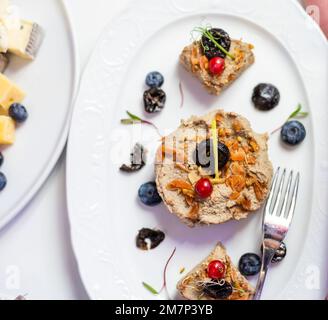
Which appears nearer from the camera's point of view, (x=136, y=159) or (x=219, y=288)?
(x=219, y=288)

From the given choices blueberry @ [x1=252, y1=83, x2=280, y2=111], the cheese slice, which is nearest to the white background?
the cheese slice

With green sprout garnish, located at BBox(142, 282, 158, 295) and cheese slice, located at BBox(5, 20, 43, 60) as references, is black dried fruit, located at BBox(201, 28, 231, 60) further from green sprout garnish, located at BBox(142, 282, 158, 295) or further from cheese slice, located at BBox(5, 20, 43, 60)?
green sprout garnish, located at BBox(142, 282, 158, 295)

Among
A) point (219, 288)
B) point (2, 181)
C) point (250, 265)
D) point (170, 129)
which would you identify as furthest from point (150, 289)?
point (2, 181)

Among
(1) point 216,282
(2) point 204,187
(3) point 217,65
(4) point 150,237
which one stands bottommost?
(1) point 216,282

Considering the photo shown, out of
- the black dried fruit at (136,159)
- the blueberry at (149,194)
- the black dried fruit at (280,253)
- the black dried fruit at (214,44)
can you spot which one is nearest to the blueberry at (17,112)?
the black dried fruit at (136,159)

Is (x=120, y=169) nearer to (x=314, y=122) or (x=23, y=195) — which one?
(x=23, y=195)

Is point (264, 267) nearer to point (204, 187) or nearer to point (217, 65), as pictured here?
point (204, 187)
